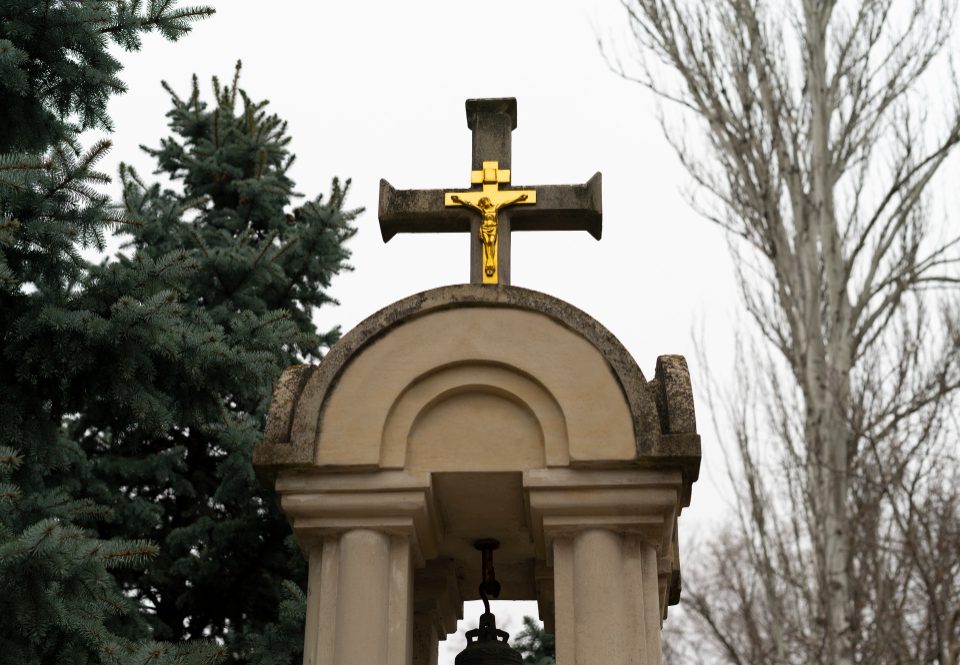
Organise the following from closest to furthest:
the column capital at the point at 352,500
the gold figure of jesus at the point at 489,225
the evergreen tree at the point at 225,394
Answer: the column capital at the point at 352,500, the gold figure of jesus at the point at 489,225, the evergreen tree at the point at 225,394

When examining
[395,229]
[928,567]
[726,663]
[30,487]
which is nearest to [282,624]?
[30,487]

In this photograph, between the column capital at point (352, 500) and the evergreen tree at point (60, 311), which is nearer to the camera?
the column capital at point (352, 500)

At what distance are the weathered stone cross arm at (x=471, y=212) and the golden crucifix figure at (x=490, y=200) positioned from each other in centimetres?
3

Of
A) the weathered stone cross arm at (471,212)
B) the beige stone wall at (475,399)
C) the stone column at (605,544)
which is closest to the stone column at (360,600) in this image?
the beige stone wall at (475,399)

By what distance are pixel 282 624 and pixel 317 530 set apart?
3268 mm

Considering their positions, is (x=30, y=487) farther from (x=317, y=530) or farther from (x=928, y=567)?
(x=928, y=567)

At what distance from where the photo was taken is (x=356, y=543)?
13.0ft

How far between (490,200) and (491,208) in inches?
1.5

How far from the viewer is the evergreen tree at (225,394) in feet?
25.1

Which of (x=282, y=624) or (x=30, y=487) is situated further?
(x=282, y=624)

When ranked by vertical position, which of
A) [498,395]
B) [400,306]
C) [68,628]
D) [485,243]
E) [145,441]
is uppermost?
[145,441]

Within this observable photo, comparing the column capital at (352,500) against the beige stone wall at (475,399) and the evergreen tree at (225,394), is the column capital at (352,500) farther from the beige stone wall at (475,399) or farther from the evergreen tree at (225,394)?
the evergreen tree at (225,394)

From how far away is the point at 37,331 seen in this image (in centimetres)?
536

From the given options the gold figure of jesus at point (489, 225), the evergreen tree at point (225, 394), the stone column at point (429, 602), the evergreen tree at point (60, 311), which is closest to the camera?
the stone column at point (429, 602)
